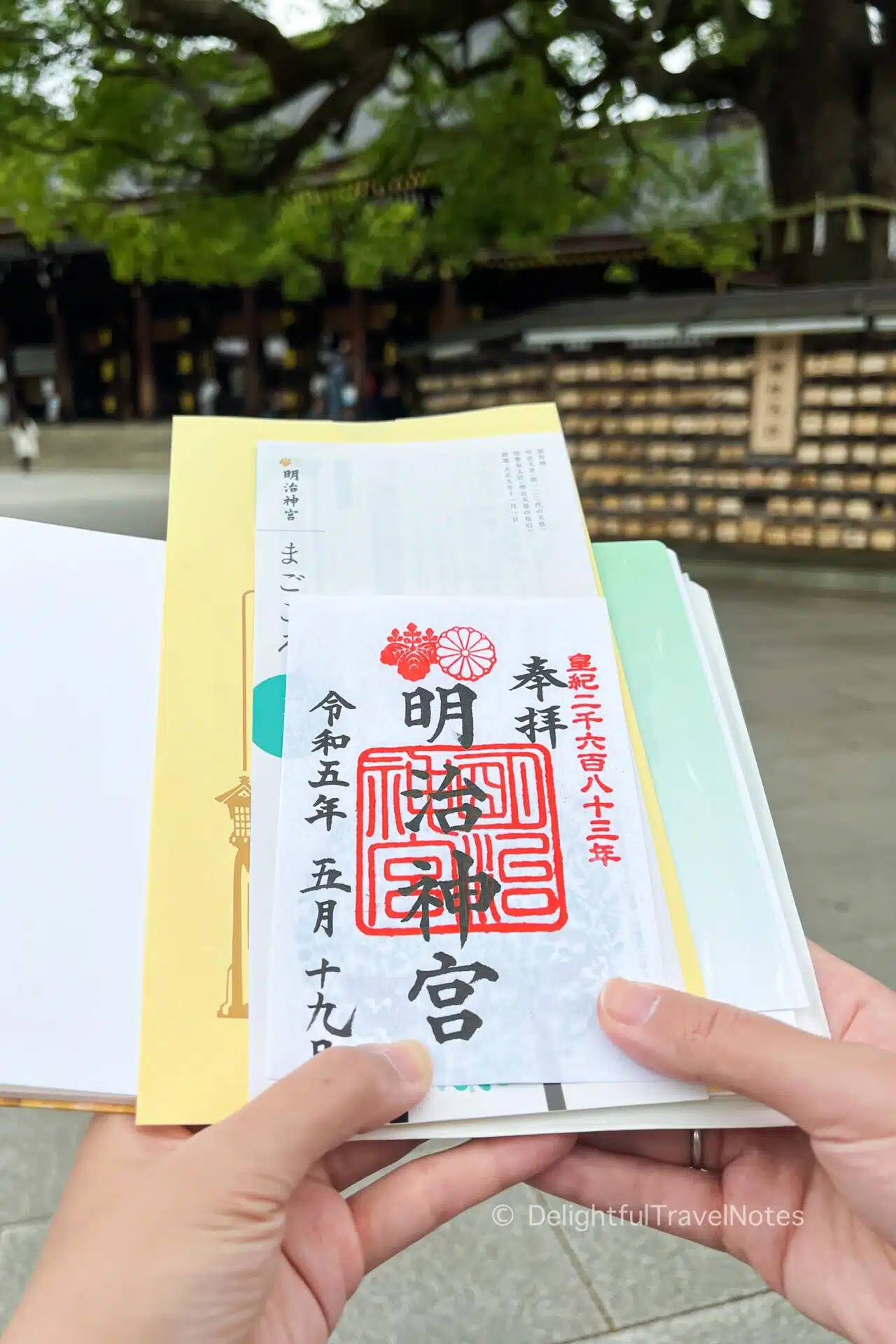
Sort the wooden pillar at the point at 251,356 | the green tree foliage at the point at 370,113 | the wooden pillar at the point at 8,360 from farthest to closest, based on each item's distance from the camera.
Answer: the wooden pillar at the point at 8,360, the wooden pillar at the point at 251,356, the green tree foliage at the point at 370,113

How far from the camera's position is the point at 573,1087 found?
67cm

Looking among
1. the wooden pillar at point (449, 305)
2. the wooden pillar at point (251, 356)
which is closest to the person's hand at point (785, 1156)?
the wooden pillar at point (449, 305)

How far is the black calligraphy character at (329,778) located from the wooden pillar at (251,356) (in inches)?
510

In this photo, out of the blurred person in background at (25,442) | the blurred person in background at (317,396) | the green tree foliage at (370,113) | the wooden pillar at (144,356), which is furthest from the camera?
the wooden pillar at (144,356)

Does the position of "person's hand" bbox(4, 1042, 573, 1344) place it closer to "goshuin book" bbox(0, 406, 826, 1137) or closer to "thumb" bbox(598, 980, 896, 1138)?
"goshuin book" bbox(0, 406, 826, 1137)

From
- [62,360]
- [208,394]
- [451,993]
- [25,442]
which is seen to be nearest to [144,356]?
[62,360]

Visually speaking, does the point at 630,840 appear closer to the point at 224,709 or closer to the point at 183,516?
the point at 224,709

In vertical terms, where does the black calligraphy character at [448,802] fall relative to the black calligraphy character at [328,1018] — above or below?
above

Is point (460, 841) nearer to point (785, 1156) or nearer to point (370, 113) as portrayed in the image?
point (785, 1156)

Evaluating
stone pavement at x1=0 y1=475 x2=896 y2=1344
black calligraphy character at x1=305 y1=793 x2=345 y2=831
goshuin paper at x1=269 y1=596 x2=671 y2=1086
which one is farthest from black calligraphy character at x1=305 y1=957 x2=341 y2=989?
stone pavement at x1=0 y1=475 x2=896 y2=1344

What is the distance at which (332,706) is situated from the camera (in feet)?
2.58

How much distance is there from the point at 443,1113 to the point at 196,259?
7010mm

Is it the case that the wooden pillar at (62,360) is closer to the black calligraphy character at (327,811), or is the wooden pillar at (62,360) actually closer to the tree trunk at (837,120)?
the tree trunk at (837,120)

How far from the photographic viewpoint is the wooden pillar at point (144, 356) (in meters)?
13.6
